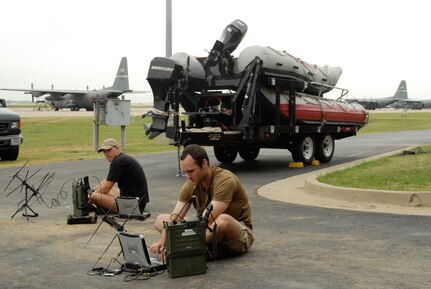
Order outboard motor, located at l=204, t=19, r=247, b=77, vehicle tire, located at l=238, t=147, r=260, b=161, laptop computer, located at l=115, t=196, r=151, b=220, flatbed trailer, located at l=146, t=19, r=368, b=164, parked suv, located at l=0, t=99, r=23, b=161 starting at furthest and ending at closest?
vehicle tire, located at l=238, t=147, r=260, b=161
parked suv, located at l=0, t=99, r=23, b=161
outboard motor, located at l=204, t=19, r=247, b=77
flatbed trailer, located at l=146, t=19, r=368, b=164
laptop computer, located at l=115, t=196, r=151, b=220

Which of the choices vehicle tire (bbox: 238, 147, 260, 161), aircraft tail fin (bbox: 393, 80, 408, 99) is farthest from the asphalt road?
aircraft tail fin (bbox: 393, 80, 408, 99)

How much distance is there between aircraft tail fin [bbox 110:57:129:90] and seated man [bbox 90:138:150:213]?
237 ft

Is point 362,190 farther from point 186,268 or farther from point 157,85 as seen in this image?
point 157,85

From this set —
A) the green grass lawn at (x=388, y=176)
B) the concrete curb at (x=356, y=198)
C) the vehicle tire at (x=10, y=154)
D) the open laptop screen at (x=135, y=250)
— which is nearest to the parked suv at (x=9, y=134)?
the vehicle tire at (x=10, y=154)

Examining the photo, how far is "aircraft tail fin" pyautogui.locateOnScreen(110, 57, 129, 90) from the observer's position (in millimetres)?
80562

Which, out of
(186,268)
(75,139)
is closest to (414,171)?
(186,268)

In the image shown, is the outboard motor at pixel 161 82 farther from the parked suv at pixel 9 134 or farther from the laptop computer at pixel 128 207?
the laptop computer at pixel 128 207

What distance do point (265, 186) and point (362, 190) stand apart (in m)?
2.98

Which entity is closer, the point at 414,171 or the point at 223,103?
the point at 414,171

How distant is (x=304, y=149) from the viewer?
56.1ft

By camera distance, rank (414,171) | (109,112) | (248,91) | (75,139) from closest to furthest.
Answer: (414,171), (248,91), (109,112), (75,139)

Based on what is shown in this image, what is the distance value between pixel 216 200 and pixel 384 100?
10952 cm

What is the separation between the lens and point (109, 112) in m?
21.9

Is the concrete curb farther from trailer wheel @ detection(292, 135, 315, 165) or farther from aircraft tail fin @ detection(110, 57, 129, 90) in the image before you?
aircraft tail fin @ detection(110, 57, 129, 90)
